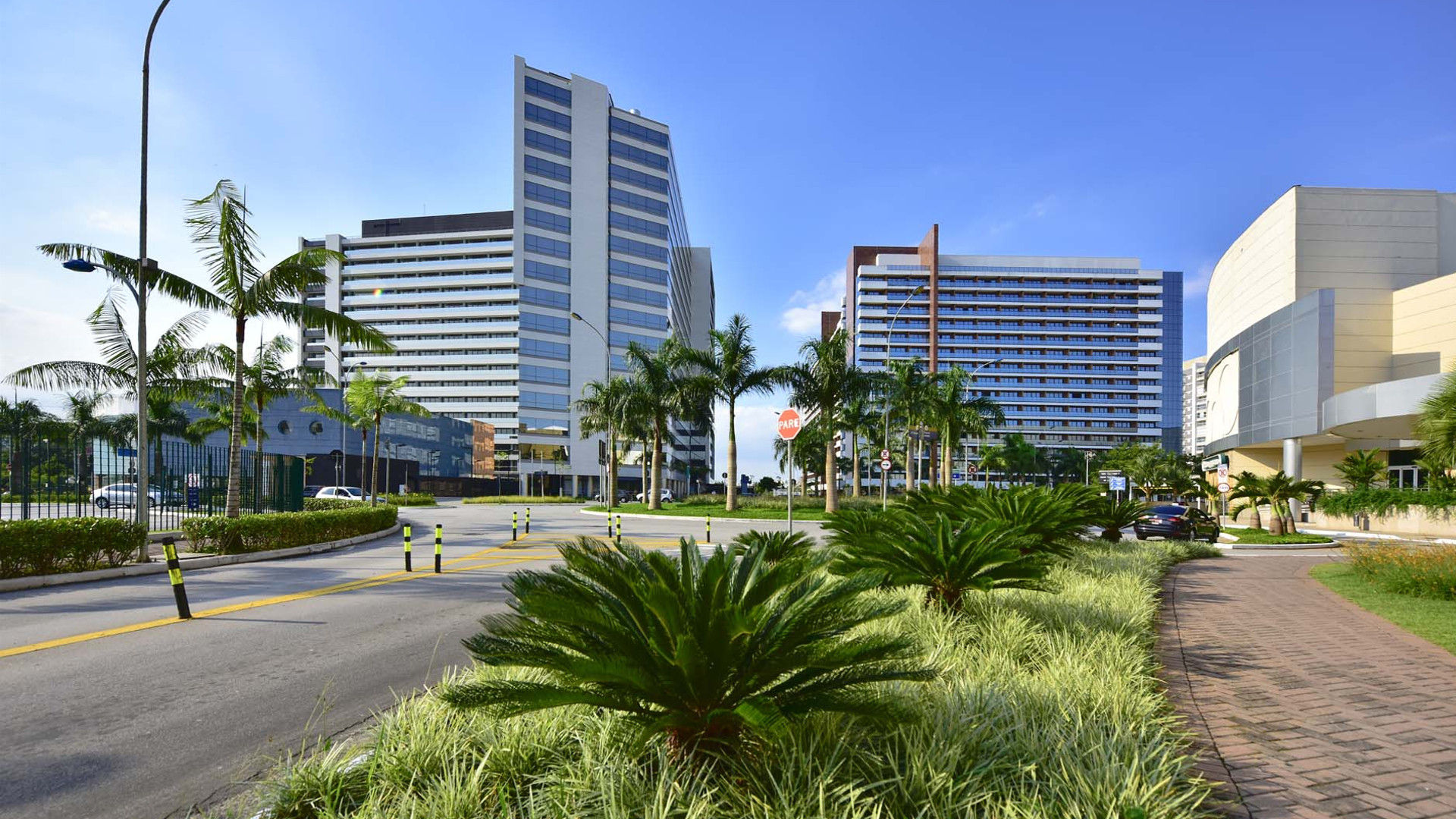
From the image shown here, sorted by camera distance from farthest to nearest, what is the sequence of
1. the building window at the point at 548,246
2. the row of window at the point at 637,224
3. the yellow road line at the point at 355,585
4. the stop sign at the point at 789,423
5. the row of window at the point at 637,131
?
the row of window at the point at 637,131 < the row of window at the point at 637,224 < the building window at the point at 548,246 < the stop sign at the point at 789,423 < the yellow road line at the point at 355,585

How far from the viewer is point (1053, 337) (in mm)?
123938

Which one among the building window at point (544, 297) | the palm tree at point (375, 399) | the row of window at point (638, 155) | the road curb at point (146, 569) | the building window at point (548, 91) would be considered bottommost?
the road curb at point (146, 569)

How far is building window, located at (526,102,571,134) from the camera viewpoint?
277 feet

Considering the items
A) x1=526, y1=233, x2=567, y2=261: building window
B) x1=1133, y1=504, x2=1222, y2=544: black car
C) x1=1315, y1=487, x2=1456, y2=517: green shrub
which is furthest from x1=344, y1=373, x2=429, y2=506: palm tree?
x1=526, y1=233, x2=567, y2=261: building window

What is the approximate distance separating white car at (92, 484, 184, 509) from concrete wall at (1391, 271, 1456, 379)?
55.4m

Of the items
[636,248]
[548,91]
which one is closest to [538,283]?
[636,248]

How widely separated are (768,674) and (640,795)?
74cm

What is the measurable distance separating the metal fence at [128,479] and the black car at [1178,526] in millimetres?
28133

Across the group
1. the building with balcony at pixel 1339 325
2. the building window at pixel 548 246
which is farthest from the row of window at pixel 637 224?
the building with balcony at pixel 1339 325

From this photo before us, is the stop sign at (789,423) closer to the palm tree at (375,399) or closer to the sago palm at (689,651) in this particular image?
the sago palm at (689,651)

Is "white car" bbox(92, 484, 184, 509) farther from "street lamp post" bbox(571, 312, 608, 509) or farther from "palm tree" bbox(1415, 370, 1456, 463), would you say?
"palm tree" bbox(1415, 370, 1456, 463)

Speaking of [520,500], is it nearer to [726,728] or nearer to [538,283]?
[538,283]

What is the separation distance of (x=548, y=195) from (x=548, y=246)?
20.6 ft

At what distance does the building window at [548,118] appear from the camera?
8456 cm
